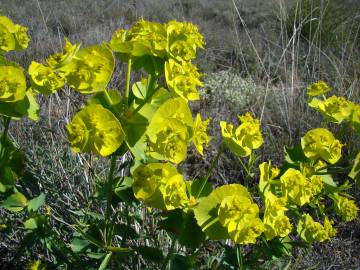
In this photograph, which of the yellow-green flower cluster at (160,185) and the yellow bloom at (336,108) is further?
the yellow bloom at (336,108)

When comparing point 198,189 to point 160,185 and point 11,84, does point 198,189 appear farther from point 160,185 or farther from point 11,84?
point 11,84

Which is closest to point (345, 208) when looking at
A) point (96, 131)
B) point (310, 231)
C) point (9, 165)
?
point (310, 231)

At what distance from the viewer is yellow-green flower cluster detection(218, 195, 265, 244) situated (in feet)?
3.10

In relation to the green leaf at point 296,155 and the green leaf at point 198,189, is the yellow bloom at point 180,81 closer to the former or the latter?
the green leaf at point 198,189

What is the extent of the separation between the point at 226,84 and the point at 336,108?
8.20 ft

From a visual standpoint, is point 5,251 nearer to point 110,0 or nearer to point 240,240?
point 240,240

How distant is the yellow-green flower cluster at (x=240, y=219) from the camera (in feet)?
3.10

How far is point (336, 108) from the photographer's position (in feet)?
4.34

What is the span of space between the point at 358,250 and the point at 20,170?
1.88 m

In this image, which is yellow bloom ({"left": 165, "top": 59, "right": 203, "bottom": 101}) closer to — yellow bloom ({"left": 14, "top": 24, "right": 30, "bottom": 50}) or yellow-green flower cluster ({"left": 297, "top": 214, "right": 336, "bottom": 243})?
yellow bloom ({"left": 14, "top": 24, "right": 30, "bottom": 50})

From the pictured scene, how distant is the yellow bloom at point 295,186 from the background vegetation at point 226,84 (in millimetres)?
288

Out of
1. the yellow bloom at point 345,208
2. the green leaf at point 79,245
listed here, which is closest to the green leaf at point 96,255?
the green leaf at point 79,245

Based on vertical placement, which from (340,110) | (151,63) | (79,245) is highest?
(151,63)

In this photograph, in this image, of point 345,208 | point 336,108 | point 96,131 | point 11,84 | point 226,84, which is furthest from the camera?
point 226,84
